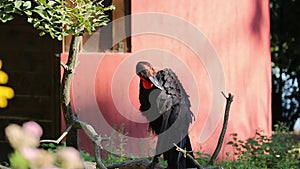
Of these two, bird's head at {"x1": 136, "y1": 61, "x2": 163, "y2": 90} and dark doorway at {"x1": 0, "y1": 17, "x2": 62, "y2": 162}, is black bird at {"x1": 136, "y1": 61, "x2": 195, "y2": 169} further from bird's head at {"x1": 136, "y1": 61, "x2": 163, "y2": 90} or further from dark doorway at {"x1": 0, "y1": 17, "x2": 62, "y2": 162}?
dark doorway at {"x1": 0, "y1": 17, "x2": 62, "y2": 162}

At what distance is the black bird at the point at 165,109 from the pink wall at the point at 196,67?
1.32 meters

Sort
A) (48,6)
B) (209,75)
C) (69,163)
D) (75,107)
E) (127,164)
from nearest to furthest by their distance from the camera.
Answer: (69,163) → (48,6) → (127,164) → (75,107) → (209,75)

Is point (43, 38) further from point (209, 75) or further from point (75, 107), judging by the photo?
point (209, 75)

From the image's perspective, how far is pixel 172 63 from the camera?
6.95 metres

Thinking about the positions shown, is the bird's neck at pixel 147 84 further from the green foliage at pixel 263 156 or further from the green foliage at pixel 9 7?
the green foliage at pixel 263 156

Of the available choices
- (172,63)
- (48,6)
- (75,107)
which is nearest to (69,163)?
(48,6)

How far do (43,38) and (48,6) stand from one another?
2582 mm

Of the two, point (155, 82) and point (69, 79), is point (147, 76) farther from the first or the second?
point (69, 79)

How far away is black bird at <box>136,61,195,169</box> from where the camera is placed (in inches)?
200

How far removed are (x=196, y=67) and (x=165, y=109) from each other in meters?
2.12

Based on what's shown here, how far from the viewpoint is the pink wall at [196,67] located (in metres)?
6.61

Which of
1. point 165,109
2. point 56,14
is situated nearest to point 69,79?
point 56,14

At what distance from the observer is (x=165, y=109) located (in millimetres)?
5188

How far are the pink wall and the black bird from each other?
132cm
